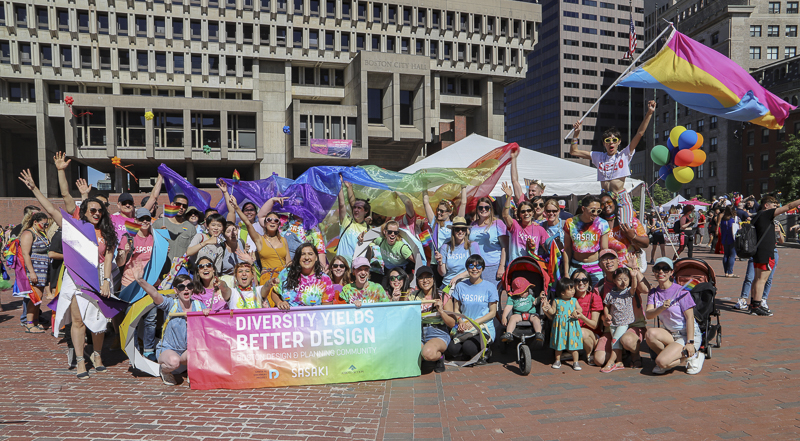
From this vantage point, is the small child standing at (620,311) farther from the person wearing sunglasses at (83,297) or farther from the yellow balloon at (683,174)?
the person wearing sunglasses at (83,297)

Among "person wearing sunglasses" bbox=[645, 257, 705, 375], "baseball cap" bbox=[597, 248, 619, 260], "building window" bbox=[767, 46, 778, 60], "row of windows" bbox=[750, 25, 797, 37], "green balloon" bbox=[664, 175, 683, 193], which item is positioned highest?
"row of windows" bbox=[750, 25, 797, 37]

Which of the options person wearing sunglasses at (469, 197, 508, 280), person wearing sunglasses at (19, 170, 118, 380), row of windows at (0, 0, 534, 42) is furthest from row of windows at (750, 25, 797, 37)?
person wearing sunglasses at (19, 170, 118, 380)

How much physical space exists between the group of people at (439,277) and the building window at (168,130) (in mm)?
36295

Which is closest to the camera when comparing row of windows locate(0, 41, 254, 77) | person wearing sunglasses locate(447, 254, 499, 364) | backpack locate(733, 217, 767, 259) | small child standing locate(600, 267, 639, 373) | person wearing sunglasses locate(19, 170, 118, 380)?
person wearing sunglasses locate(19, 170, 118, 380)

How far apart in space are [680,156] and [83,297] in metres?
8.14

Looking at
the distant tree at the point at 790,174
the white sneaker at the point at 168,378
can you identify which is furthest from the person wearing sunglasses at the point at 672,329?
the distant tree at the point at 790,174

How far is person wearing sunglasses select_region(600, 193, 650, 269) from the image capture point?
5953 millimetres

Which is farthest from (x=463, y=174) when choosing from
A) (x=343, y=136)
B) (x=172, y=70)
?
(x=172, y=70)

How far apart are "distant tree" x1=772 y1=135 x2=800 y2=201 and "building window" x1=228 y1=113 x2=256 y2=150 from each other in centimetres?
4755

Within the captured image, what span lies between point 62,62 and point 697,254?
46.9 metres

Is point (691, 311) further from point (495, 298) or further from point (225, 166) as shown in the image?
point (225, 166)

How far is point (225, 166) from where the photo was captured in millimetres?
43781

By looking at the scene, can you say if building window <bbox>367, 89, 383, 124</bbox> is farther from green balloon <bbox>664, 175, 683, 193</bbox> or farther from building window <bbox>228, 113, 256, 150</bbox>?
green balloon <bbox>664, 175, 683, 193</bbox>

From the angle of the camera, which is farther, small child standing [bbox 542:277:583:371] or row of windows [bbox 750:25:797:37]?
A: row of windows [bbox 750:25:797:37]
